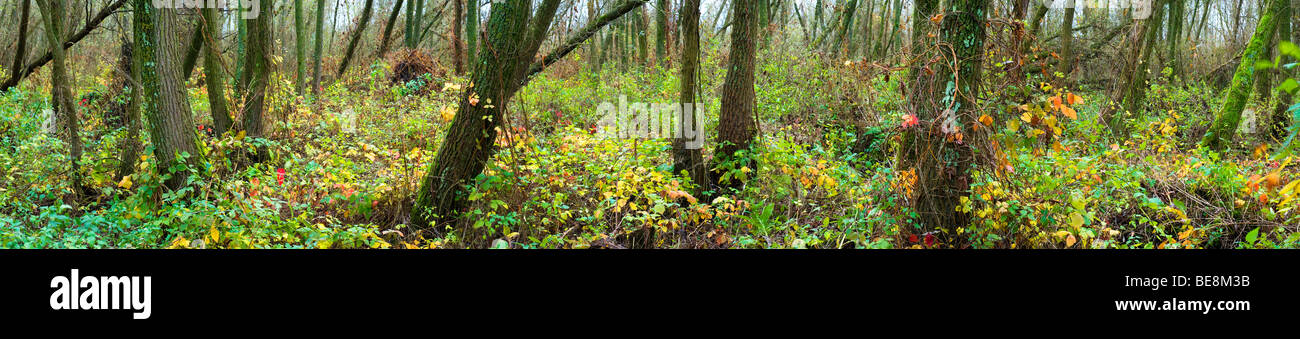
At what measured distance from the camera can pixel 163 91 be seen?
21.7 ft

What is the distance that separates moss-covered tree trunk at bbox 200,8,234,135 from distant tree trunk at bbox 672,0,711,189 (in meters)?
4.56

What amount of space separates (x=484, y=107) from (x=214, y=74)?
3762 millimetres

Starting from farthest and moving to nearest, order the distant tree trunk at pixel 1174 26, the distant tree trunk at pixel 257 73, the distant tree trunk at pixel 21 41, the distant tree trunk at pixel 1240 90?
the distant tree trunk at pixel 1174 26, the distant tree trunk at pixel 21 41, the distant tree trunk at pixel 1240 90, the distant tree trunk at pixel 257 73

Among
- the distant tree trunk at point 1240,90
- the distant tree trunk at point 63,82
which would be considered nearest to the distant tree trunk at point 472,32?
the distant tree trunk at point 63,82

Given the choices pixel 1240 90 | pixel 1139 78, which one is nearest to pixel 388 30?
pixel 1139 78

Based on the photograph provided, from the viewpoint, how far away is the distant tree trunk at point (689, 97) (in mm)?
7262

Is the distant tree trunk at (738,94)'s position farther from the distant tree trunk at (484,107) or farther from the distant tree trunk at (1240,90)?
the distant tree trunk at (1240,90)

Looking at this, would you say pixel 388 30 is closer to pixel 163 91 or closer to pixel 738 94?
pixel 163 91

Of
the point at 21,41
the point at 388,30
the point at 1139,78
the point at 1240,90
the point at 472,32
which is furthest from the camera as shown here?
the point at 388,30

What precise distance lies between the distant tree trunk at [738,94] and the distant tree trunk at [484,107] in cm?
171
